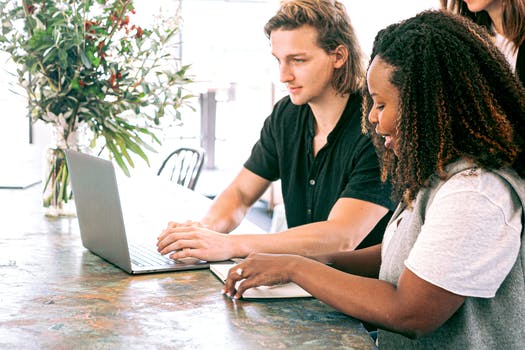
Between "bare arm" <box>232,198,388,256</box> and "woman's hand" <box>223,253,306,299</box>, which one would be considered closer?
"woman's hand" <box>223,253,306,299</box>

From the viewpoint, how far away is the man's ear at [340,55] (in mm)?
1874

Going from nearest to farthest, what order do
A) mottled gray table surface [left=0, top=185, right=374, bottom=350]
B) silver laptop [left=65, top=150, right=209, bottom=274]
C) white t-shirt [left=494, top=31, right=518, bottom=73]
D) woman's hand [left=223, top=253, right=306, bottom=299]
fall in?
mottled gray table surface [left=0, top=185, right=374, bottom=350]
woman's hand [left=223, top=253, right=306, bottom=299]
silver laptop [left=65, top=150, right=209, bottom=274]
white t-shirt [left=494, top=31, right=518, bottom=73]

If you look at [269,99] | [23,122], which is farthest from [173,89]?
[269,99]

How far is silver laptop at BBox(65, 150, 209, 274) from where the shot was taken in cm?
140

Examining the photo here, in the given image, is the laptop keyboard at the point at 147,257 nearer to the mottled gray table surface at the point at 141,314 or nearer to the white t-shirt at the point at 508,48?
the mottled gray table surface at the point at 141,314

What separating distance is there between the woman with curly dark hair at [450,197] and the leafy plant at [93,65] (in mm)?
964

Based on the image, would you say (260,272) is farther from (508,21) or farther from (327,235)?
(508,21)

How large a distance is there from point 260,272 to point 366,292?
7.6 inches

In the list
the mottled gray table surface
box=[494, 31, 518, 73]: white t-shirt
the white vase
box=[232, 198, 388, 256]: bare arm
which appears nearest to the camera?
the mottled gray table surface

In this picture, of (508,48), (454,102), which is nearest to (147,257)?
(454,102)

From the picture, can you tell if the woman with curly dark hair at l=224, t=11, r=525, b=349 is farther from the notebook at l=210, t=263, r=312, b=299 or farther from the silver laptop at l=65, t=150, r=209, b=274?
the silver laptop at l=65, t=150, r=209, b=274

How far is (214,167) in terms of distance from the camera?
→ 709 cm

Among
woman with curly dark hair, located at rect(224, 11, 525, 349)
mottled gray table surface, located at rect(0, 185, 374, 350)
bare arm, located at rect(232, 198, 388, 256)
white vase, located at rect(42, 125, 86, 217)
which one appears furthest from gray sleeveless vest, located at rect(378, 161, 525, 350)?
white vase, located at rect(42, 125, 86, 217)

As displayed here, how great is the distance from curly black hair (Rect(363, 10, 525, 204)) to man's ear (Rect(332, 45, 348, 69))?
0.73m
